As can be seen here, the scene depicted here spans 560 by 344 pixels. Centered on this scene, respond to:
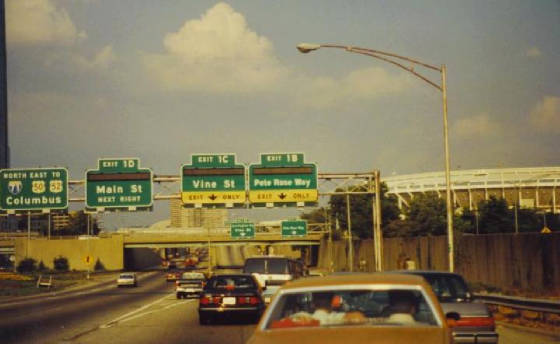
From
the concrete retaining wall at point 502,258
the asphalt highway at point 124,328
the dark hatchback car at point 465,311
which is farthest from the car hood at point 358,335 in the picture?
the concrete retaining wall at point 502,258

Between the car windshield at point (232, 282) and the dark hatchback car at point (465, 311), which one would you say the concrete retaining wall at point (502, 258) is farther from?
the dark hatchback car at point (465, 311)

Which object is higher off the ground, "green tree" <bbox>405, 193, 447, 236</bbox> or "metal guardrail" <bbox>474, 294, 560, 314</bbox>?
"green tree" <bbox>405, 193, 447, 236</bbox>

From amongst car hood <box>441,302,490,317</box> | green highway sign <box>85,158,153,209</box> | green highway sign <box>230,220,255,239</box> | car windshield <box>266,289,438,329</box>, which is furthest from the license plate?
green highway sign <box>230,220,255,239</box>

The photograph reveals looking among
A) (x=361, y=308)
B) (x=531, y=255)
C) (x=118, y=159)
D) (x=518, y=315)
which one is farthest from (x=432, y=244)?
(x=361, y=308)

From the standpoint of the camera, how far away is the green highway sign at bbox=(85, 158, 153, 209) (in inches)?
1703

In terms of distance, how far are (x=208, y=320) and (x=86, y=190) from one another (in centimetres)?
2280

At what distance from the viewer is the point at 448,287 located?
48.5ft

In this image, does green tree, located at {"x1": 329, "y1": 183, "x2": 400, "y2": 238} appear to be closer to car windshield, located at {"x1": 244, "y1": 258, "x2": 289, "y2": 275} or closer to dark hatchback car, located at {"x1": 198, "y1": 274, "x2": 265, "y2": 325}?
car windshield, located at {"x1": 244, "y1": 258, "x2": 289, "y2": 275}

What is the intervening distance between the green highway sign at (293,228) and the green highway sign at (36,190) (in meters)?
42.2

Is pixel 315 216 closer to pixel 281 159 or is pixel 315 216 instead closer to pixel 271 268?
pixel 281 159

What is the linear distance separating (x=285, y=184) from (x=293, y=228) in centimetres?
4141

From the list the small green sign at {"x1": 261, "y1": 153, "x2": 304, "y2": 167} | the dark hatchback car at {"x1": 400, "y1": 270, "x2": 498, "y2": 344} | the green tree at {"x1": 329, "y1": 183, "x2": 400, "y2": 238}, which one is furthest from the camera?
the green tree at {"x1": 329, "y1": 183, "x2": 400, "y2": 238}

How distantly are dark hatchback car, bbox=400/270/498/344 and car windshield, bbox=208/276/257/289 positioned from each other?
9095 mm

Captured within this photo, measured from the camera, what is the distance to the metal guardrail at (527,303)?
708 inches
